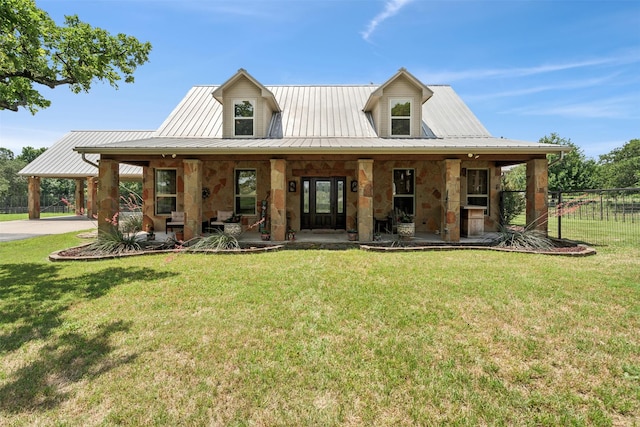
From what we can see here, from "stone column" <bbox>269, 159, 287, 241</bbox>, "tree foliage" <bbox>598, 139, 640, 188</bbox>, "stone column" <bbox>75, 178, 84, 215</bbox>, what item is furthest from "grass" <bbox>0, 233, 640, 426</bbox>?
"tree foliage" <bbox>598, 139, 640, 188</bbox>

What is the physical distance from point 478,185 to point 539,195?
2.87m

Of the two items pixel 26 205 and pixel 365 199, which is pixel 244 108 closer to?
pixel 365 199

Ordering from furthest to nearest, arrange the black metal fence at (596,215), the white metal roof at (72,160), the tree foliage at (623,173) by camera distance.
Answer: the tree foliage at (623,173), the white metal roof at (72,160), the black metal fence at (596,215)

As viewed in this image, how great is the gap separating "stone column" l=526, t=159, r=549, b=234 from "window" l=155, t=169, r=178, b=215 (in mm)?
12527

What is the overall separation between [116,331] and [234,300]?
1523 millimetres

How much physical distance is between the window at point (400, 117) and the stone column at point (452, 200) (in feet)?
8.93

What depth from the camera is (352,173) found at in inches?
455

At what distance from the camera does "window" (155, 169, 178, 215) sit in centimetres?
1195

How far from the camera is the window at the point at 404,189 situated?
38.3 ft

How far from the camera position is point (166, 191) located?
12008mm

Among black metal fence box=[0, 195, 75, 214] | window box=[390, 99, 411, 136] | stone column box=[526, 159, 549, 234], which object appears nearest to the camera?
stone column box=[526, 159, 549, 234]

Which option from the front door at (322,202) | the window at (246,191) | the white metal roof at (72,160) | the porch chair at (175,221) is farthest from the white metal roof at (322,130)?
the white metal roof at (72,160)

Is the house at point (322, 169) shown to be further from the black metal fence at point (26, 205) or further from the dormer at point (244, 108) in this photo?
the black metal fence at point (26, 205)

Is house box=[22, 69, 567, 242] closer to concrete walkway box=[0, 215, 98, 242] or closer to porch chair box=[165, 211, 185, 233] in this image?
porch chair box=[165, 211, 185, 233]
